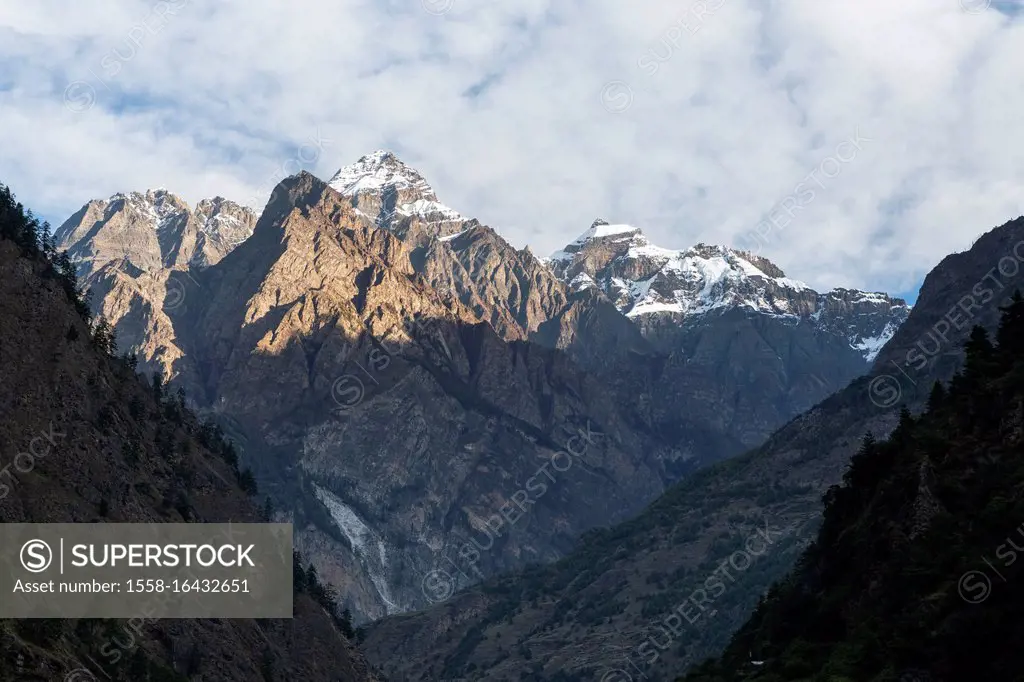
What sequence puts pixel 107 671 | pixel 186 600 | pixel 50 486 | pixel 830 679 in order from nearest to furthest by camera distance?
pixel 830 679 → pixel 107 671 → pixel 50 486 → pixel 186 600

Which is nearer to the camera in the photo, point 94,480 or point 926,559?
point 926,559

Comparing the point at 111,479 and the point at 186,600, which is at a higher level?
the point at 111,479

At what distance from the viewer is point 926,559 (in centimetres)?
6812

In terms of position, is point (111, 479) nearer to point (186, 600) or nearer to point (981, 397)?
point (186, 600)

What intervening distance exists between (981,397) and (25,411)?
89165mm

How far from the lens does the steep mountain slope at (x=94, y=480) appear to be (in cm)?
9706

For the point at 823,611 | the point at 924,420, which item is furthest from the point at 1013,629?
the point at 924,420

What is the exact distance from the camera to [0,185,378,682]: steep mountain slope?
97.1 metres

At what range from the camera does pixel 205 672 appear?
4493 inches

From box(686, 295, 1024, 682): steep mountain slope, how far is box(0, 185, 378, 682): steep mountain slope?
162ft

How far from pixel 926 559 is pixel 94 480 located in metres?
85.8

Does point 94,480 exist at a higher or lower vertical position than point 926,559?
higher

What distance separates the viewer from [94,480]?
120 metres

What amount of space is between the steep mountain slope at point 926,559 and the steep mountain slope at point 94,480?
49.5 metres
